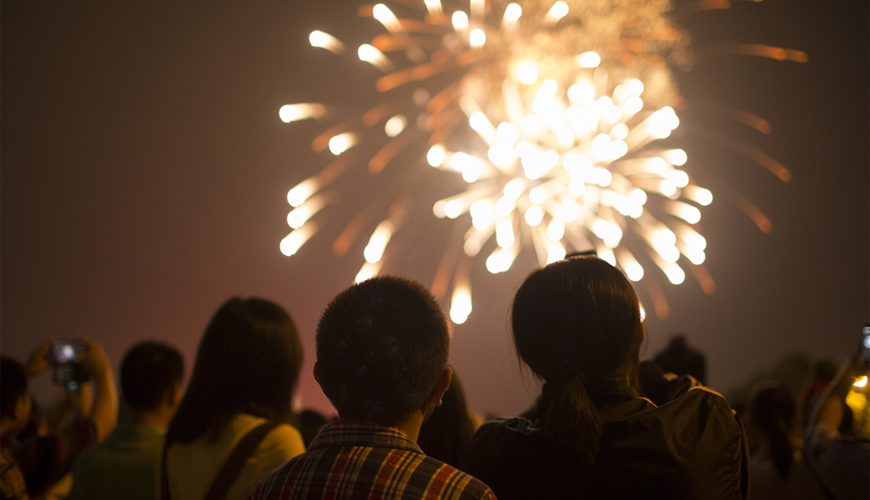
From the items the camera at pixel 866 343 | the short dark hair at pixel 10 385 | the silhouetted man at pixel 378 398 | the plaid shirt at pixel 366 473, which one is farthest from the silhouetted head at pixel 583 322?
the short dark hair at pixel 10 385

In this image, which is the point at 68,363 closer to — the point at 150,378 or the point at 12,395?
the point at 12,395

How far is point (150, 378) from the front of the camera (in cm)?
224

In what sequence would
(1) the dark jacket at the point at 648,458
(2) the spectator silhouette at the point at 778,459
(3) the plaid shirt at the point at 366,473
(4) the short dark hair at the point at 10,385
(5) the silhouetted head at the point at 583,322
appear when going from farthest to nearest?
(2) the spectator silhouette at the point at 778,459 → (4) the short dark hair at the point at 10,385 → (5) the silhouetted head at the point at 583,322 → (1) the dark jacket at the point at 648,458 → (3) the plaid shirt at the point at 366,473

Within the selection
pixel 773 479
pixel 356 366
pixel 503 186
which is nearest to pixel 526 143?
pixel 503 186

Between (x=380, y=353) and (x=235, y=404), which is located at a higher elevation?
(x=380, y=353)

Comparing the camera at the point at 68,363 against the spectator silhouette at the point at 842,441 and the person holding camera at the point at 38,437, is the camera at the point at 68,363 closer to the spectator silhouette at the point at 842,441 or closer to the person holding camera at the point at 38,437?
the person holding camera at the point at 38,437

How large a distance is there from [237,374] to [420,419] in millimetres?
813

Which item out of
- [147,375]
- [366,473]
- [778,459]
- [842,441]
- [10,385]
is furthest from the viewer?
[778,459]

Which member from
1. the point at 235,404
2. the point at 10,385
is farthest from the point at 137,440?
the point at 10,385

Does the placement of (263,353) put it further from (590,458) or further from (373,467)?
(590,458)

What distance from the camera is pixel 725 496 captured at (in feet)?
4.21

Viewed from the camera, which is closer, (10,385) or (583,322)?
(583,322)

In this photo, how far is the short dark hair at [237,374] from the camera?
1.77m

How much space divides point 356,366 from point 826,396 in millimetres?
1862
